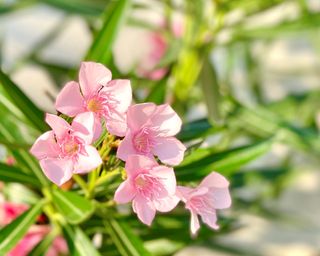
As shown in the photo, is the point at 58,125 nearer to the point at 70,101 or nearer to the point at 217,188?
the point at 70,101

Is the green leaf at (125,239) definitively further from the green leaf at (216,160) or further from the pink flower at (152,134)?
the pink flower at (152,134)

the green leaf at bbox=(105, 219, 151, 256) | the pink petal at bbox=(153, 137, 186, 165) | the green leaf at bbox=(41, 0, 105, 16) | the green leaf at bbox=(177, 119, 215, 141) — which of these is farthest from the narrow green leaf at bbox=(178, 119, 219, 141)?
the green leaf at bbox=(41, 0, 105, 16)

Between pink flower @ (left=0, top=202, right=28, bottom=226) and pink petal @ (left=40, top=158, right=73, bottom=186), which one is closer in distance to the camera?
pink petal @ (left=40, top=158, right=73, bottom=186)

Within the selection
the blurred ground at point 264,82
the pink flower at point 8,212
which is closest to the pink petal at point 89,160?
the pink flower at point 8,212

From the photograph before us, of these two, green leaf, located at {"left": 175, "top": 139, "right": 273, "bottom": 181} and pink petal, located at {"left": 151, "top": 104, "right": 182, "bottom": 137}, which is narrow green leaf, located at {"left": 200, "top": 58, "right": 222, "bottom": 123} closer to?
green leaf, located at {"left": 175, "top": 139, "right": 273, "bottom": 181}

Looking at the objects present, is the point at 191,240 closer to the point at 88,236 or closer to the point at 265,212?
the point at 88,236

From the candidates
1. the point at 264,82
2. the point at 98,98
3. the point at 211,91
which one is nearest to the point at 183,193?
the point at 98,98

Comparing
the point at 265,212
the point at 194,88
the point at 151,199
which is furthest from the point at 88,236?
the point at 265,212
